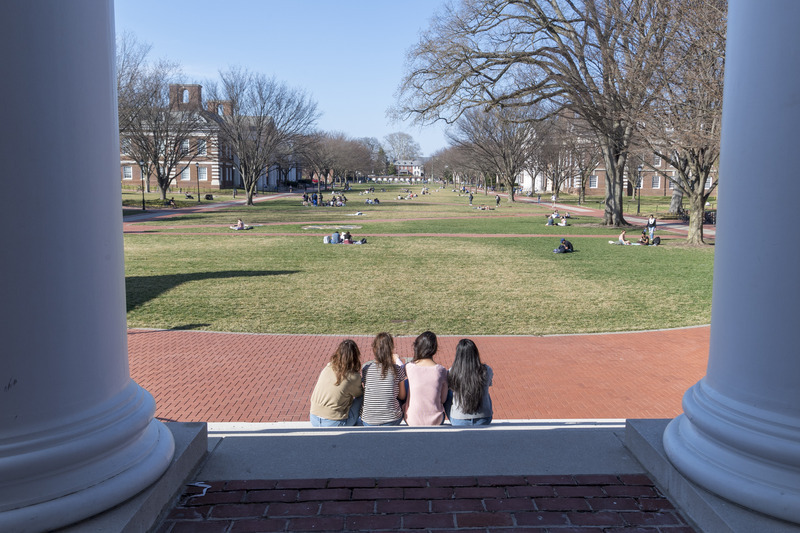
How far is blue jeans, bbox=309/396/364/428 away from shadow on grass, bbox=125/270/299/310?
9.23 m

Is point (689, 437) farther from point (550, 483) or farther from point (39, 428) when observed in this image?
point (39, 428)

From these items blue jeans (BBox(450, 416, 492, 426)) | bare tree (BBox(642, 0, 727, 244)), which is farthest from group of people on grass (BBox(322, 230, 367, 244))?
blue jeans (BBox(450, 416, 492, 426))

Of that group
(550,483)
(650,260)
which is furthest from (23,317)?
(650,260)

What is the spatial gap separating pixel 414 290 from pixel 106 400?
549 inches

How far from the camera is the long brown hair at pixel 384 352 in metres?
6.63

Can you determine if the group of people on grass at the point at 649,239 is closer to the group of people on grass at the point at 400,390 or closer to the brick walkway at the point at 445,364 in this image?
the brick walkway at the point at 445,364

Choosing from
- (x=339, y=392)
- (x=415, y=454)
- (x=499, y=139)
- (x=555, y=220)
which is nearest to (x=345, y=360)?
(x=339, y=392)

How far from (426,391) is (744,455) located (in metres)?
3.84

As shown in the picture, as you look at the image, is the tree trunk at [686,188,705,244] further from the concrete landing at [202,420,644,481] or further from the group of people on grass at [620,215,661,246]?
the concrete landing at [202,420,644,481]

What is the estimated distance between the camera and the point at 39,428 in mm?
2943

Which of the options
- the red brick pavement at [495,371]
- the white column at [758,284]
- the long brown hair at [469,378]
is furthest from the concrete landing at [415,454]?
the red brick pavement at [495,371]

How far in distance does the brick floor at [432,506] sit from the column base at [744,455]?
29 centimetres

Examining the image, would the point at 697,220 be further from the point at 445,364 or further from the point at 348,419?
the point at 348,419

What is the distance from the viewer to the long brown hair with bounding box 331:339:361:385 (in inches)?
264
